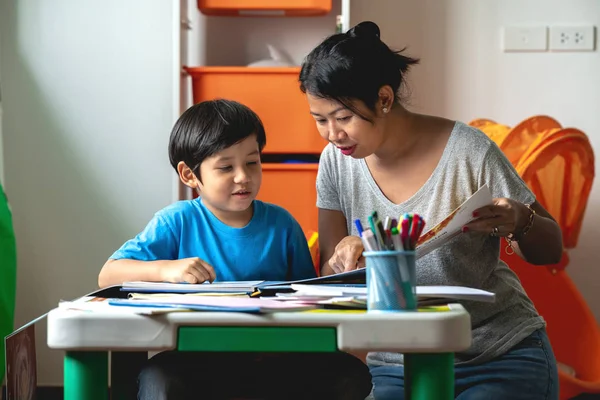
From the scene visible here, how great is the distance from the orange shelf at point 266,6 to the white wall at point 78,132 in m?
0.28

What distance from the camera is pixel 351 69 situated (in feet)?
4.43

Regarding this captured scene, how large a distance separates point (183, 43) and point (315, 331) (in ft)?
6.26

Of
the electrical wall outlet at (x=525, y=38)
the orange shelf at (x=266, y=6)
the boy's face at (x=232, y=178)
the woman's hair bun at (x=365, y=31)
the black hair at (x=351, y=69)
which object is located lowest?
the boy's face at (x=232, y=178)

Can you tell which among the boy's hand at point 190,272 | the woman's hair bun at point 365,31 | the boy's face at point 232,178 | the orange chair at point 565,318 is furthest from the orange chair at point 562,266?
the boy's hand at point 190,272

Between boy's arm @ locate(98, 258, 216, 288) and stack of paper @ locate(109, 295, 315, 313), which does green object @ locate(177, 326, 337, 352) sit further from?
boy's arm @ locate(98, 258, 216, 288)

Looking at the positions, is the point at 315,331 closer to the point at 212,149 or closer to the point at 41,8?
the point at 212,149

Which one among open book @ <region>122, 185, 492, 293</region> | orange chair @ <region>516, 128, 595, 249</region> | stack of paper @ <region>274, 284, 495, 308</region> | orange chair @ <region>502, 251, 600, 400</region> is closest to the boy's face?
open book @ <region>122, 185, 492, 293</region>

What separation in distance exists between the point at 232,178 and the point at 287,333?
656 millimetres

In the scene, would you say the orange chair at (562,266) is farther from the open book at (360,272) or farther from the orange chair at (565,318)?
the open book at (360,272)

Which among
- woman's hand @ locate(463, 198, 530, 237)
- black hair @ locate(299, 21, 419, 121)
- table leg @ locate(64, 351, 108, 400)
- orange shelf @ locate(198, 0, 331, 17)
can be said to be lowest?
table leg @ locate(64, 351, 108, 400)

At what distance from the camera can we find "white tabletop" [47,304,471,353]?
79cm

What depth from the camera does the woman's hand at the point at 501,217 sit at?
1184mm

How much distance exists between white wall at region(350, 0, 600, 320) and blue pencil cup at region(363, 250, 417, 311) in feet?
6.46

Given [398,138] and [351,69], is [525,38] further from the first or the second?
[351,69]
